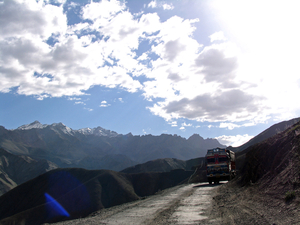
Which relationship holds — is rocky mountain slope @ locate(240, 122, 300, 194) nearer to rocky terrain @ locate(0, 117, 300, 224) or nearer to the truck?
rocky terrain @ locate(0, 117, 300, 224)

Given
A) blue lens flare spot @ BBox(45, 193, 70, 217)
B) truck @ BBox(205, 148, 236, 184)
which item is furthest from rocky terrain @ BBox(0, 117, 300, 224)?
truck @ BBox(205, 148, 236, 184)

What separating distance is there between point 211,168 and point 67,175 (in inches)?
5372

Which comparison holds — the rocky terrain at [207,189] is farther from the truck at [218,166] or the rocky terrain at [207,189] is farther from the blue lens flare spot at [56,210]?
the truck at [218,166]

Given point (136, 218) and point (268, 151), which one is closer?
point (136, 218)

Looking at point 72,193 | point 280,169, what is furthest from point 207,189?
point 72,193

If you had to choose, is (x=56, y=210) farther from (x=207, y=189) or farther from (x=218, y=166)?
(x=207, y=189)

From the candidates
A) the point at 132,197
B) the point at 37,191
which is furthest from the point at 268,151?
the point at 37,191

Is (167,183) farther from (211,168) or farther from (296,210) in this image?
(296,210)

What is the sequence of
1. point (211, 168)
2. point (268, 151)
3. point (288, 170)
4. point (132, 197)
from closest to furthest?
point (288, 170), point (268, 151), point (211, 168), point (132, 197)

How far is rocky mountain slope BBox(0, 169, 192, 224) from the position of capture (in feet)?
306

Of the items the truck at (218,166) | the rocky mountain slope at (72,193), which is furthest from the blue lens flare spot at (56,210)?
the truck at (218,166)

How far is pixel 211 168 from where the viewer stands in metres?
31.5

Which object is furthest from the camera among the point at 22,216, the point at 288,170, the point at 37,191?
the point at 37,191

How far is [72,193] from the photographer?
355 ft
